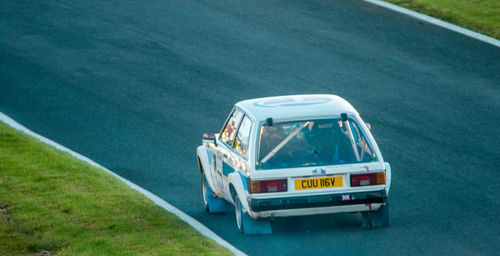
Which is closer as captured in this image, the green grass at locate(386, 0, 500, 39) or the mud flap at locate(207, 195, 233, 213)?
the mud flap at locate(207, 195, 233, 213)

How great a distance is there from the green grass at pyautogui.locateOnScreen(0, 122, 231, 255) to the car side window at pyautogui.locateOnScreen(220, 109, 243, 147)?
1.24m

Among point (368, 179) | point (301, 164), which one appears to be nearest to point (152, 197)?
point (301, 164)

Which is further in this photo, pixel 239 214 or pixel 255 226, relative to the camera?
pixel 239 214

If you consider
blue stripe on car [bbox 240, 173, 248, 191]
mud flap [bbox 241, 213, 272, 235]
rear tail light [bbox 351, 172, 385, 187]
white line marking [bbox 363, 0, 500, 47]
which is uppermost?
rear tail light [bbox 351, 172, 385, 187]

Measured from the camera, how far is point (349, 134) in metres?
11.0

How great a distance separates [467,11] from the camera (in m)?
23.7

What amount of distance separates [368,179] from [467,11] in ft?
47.1

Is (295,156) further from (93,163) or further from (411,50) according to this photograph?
(411,50)

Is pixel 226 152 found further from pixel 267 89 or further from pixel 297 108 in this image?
pixel 267 89

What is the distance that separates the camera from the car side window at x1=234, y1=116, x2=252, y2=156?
36.3ft

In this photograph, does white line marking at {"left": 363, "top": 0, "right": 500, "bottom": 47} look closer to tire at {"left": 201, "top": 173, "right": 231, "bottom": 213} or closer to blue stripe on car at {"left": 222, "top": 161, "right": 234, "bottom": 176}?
tire at {"left": 201, "top": 173, "right": 231, "bottom": 213}

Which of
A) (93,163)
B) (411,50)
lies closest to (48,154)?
(93,163)

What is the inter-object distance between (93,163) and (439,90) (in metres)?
7.78

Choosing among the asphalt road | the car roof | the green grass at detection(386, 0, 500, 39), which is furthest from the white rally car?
the green grass at detection(386, 0, 500, 39)
